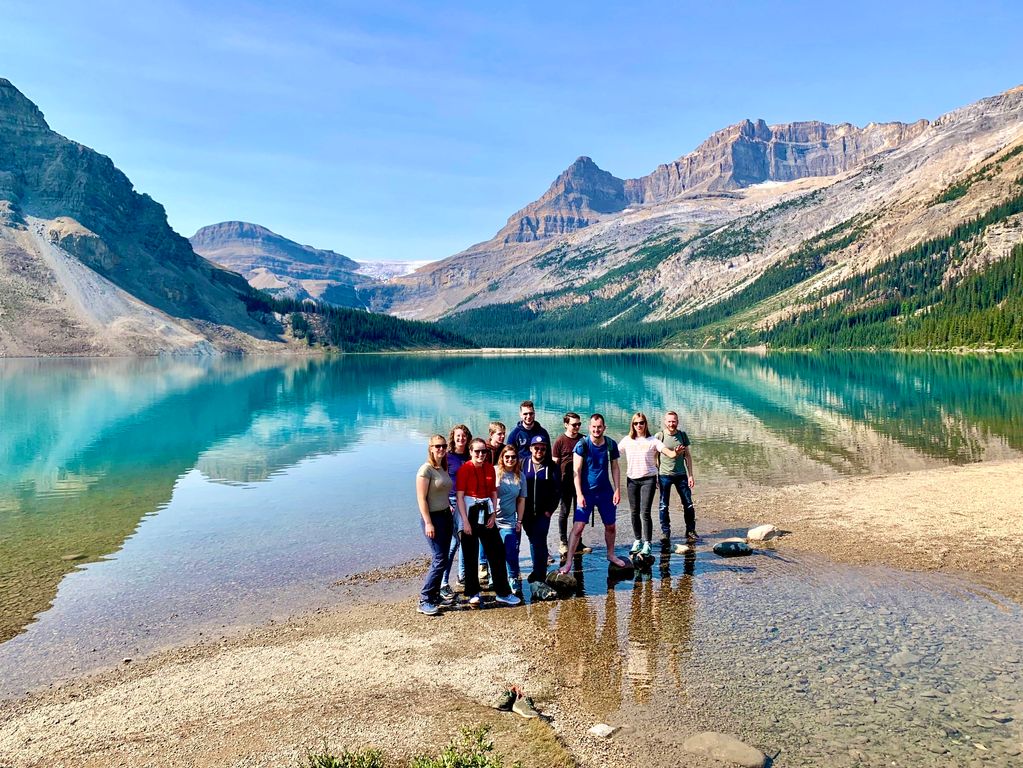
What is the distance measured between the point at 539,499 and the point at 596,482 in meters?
1.43

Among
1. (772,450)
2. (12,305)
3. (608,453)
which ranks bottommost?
(772,450)

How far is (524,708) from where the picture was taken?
Answer: 862 centimetres

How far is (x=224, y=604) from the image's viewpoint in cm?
1382

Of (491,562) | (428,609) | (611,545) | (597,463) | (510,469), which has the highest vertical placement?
(510,469)


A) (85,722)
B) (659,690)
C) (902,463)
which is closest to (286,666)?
(85,722)

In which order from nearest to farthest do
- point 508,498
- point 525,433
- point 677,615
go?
point 677,615
point 508,498
point 525,433

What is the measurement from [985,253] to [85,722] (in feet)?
787

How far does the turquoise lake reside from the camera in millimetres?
12562

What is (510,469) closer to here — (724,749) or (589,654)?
(589,654)

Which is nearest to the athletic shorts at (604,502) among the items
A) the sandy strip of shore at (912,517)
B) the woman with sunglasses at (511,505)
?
the woman with sunglasses at (511,505)

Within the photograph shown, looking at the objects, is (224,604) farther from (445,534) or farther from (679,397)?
(679,397)

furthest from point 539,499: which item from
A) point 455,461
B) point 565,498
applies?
point 455,461

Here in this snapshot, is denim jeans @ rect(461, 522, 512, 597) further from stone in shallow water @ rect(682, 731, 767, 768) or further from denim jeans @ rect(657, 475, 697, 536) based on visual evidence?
stone in shallow water @ rect(682, 731, 767, 768)

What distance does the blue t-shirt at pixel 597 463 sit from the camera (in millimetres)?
14883
